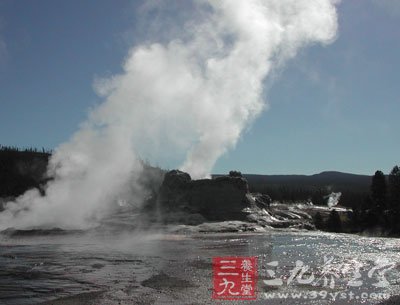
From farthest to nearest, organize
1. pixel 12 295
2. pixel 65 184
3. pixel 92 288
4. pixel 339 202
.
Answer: pixel 339 202, pixel 65 184, pixel 92 288, pixel 12 295

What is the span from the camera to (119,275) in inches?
948

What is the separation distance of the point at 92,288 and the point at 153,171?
341ft

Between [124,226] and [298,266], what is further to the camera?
[124,226]

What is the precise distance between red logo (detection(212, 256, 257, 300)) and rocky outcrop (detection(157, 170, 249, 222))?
37305 millimetres

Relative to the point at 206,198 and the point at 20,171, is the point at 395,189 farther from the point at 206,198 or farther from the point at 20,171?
the point at 20,171

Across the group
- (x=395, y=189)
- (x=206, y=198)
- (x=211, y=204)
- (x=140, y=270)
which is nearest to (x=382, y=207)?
(x=395, y=189)

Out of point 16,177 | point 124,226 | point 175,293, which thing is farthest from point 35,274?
point 16,177

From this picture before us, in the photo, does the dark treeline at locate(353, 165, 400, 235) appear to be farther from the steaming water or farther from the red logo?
the red logo

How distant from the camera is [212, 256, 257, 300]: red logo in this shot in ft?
61.1

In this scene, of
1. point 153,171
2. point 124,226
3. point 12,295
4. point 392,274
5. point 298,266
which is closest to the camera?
point 12,295

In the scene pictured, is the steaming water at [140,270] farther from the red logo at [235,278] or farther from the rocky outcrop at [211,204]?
the rocky outcrop at [211,204]

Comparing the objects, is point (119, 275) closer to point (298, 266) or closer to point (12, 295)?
point (12, 295)

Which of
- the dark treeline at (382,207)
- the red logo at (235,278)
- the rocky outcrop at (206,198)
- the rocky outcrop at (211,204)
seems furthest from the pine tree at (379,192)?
the red logo at (235,278)

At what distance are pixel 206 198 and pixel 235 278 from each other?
48.1 m
